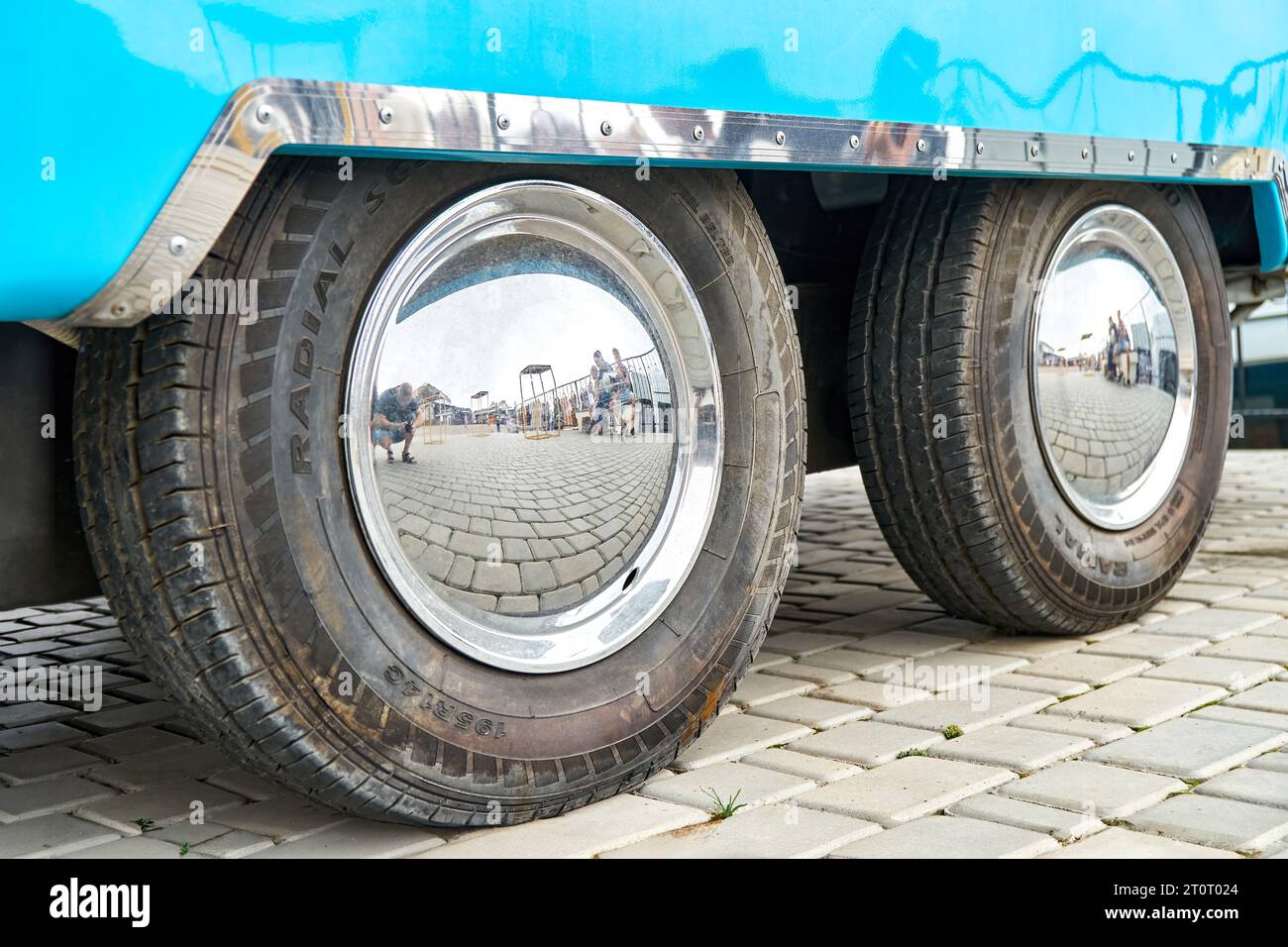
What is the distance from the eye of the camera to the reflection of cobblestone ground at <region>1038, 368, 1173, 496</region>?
304cm

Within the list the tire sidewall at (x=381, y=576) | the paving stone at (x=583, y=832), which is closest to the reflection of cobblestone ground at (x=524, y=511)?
the tire sidewall at (x=381, y=576)

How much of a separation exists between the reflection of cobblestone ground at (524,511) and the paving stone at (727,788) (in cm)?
37

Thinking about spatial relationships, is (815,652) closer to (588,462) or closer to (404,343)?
(588,462)

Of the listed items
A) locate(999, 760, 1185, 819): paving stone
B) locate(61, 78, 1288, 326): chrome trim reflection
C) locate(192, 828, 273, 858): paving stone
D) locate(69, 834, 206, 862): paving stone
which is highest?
locate(61, 78, 1288, 326): chrome trim reflection

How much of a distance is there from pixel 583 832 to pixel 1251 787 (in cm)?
109

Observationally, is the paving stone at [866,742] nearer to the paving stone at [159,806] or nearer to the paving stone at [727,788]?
the paving stone at [727,788]

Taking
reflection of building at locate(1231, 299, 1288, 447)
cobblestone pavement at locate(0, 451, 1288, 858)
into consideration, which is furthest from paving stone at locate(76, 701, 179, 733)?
reflection of building at locate(1231, 299, 1288, 447)

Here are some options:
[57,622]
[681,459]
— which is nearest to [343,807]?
[681,459]

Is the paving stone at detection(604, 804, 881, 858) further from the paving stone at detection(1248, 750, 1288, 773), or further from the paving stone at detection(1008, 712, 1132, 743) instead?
the paving stone at detection(1248, 750, 1288, 773)

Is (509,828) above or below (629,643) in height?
below

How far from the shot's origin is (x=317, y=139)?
163 cm

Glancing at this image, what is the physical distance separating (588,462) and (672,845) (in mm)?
649

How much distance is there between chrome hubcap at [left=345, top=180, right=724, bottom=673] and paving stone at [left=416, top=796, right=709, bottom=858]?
0.25 meters

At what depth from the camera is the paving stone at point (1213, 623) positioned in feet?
10.3
